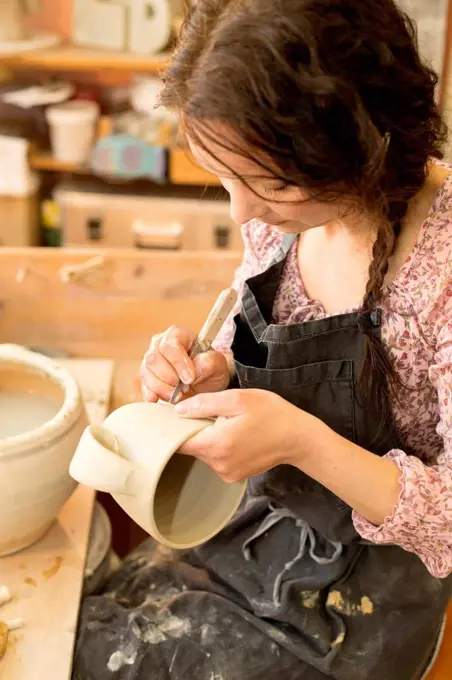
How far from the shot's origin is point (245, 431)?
0.66 metres

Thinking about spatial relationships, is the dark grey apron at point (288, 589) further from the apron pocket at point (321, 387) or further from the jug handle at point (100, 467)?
the jug handle at point (100, 467)

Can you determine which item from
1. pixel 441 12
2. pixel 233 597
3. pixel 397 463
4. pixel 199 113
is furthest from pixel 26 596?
pixel 441 12

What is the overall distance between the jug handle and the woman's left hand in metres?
0.06

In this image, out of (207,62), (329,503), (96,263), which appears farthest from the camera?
(96,263)

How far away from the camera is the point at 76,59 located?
5.58 feet

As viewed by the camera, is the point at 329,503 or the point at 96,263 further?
the point at 96,263

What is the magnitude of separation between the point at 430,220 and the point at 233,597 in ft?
1.41

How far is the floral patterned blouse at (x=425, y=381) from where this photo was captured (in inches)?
26.7

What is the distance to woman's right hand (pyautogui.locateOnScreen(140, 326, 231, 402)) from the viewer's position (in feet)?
2.51

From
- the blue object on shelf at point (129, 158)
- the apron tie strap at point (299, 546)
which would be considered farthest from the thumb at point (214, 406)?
the blue object on shelf at point (129, 158)

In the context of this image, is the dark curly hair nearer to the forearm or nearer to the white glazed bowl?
the forearm

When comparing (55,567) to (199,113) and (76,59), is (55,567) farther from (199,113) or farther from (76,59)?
(76,59)

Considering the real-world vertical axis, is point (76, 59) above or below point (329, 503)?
above

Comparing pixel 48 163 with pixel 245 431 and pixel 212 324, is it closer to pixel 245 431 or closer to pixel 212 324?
pixel 212 324
